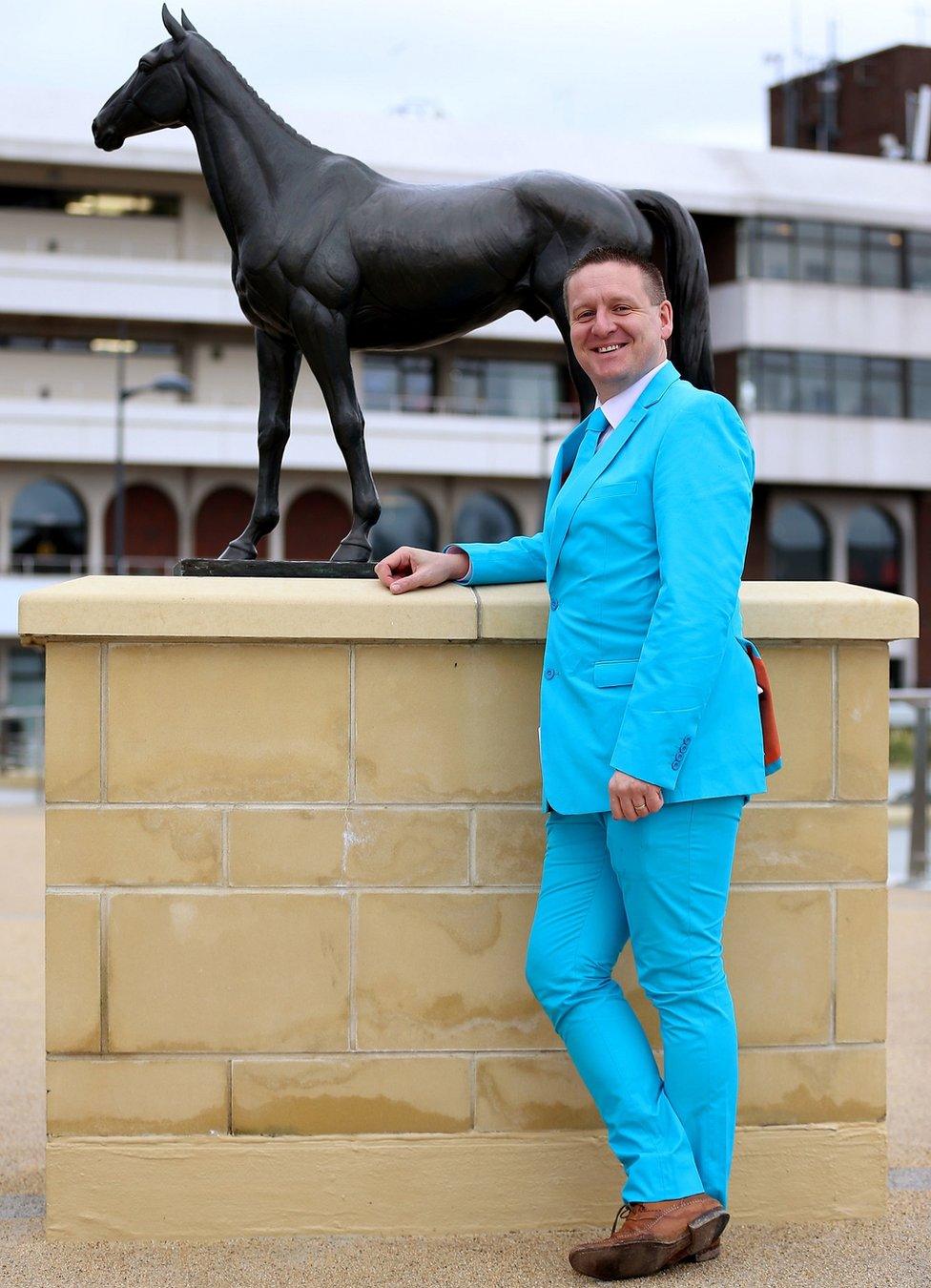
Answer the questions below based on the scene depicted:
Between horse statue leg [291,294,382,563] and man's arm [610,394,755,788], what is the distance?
3.84 feet

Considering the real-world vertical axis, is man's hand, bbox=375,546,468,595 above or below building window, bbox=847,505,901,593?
below

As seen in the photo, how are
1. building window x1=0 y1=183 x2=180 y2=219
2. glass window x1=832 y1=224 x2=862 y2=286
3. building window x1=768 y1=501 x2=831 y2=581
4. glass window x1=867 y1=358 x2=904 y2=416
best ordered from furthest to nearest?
building window x1=768 y1=501 x2=831 y2=581 < glass window x1=867 y1=358 x2=904 y2=416 < glass window x1=832 y1=224 x2=862 y2=286 < building window x1=0 y1=183 x2=180 y2=219

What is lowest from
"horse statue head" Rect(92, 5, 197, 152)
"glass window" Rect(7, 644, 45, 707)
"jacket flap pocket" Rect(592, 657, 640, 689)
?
"glass window" Rect(7, 644, 45, 707)

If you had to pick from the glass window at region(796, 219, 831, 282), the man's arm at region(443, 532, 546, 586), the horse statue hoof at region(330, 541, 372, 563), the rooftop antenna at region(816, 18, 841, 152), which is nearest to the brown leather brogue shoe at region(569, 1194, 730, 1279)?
the man's arm at region(443, 532, 546, 586)

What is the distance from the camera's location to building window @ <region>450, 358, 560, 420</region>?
40406mm

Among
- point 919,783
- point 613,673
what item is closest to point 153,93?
point 613,673

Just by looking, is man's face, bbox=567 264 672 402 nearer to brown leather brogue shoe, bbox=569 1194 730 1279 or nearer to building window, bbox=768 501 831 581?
brown leather brogue shoe, bbox=569 1194 730 1279

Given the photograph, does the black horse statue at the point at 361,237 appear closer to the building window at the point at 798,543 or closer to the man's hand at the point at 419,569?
the man's hand at the point at 419,569

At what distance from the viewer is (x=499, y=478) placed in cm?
4038

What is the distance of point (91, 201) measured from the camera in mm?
38344

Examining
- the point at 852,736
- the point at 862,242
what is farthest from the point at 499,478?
the point at 852,736

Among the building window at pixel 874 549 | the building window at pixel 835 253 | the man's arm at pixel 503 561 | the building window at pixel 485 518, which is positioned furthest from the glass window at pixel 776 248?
the man's arm at pixel 503 561

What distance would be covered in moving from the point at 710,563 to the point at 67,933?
1846mm

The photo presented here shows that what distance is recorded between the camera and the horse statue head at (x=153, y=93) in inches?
175
